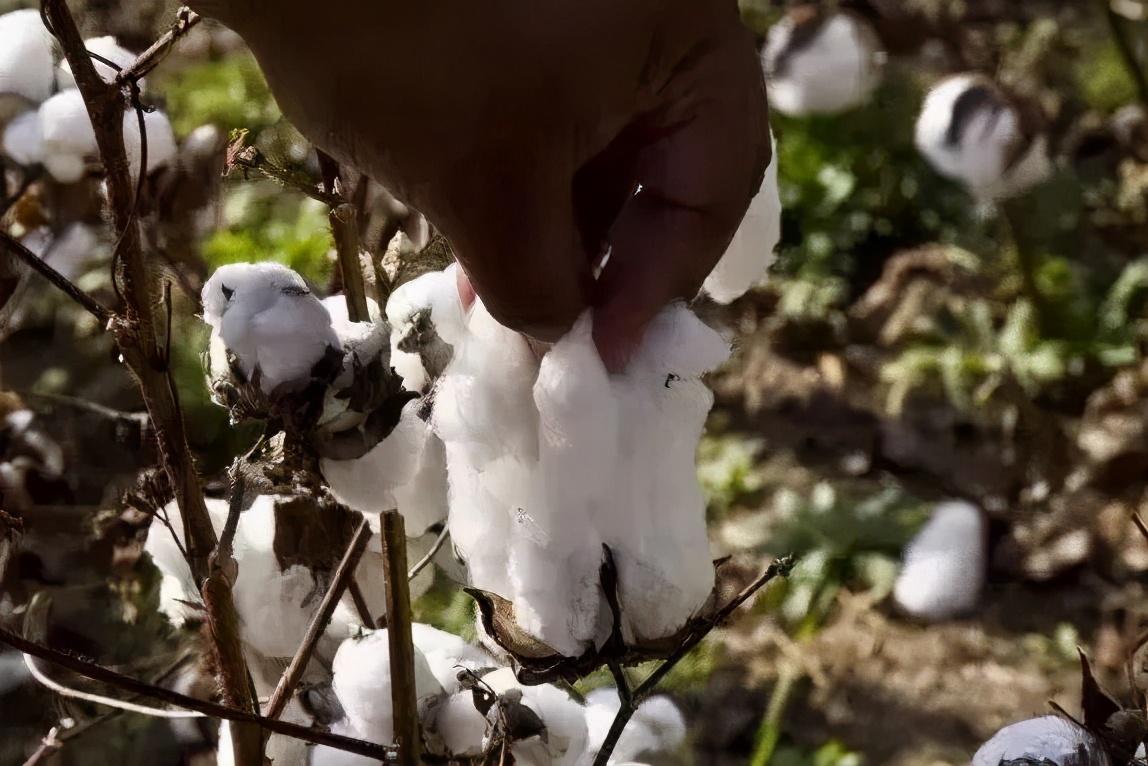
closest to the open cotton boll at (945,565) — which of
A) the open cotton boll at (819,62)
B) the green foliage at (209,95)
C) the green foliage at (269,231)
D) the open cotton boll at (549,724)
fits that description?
the open cotton boll at (819,62)

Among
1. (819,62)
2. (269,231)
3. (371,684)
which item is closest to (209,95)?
(269,231)

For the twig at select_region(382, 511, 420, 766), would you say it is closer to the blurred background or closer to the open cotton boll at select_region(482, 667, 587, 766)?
the open cotton boll at select_region(482, 667, 587, 766)

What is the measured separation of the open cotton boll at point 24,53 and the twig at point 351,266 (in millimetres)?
292

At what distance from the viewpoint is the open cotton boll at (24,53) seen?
2.01 ft

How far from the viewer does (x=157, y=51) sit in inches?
15.4

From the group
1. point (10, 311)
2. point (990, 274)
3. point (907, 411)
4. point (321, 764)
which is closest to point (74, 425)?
point (10, 311)

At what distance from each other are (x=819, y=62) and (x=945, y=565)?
3.04ft

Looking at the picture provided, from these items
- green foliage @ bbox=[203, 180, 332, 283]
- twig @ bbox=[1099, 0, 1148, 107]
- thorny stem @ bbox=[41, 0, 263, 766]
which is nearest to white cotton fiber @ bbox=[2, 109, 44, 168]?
thorny stem @ bbox=[41, 0, 263, 766]

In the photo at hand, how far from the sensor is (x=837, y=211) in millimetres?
1989

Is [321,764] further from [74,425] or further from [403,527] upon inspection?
[74,425]

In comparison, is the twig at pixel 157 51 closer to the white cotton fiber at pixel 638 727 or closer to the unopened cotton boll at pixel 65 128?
the unopened cotton boll at pixel 65 128

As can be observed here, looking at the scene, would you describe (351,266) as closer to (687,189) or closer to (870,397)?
(687,189)

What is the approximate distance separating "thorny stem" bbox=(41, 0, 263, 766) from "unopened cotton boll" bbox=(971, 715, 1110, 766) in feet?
1.11

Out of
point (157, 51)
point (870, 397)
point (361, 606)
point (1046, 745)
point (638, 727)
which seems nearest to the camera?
point (157, 51)
